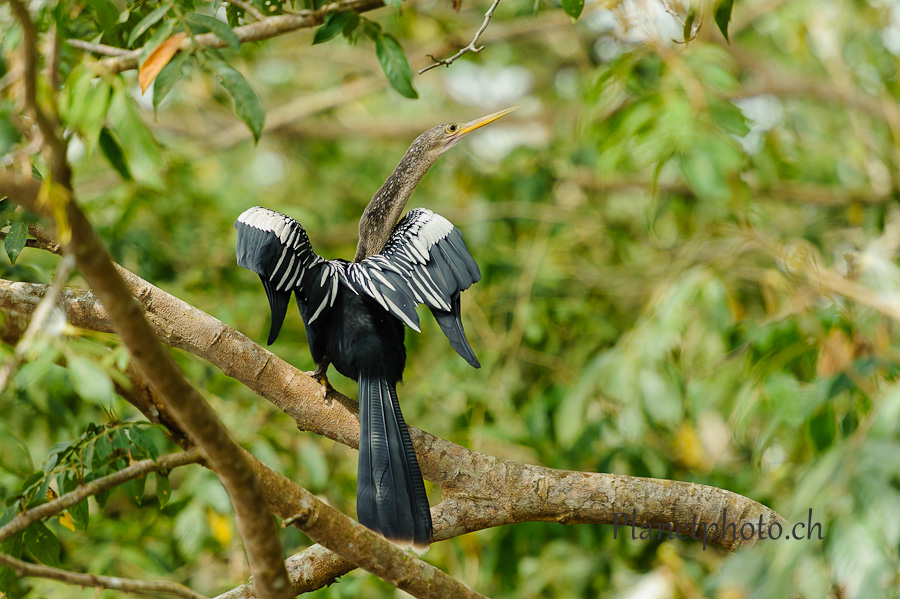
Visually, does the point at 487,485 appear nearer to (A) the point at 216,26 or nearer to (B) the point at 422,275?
(B) the point at 422,275

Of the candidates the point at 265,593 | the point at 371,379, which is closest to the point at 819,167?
the point at 371,379

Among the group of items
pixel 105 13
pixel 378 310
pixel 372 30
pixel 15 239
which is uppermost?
pixel 105 13

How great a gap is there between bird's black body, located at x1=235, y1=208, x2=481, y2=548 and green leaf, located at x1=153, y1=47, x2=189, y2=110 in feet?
1.48

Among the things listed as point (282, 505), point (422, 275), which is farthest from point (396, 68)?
point (282, 505)

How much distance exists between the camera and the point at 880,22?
497cm

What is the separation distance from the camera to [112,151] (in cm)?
198

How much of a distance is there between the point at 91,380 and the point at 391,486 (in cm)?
83

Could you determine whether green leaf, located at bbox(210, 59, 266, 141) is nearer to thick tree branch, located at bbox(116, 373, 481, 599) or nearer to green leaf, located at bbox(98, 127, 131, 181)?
green leaf, located at bbox(98, 127, 131, 181)

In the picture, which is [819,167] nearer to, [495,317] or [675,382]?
[495,317]

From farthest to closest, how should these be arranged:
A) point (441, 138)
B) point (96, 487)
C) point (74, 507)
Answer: point (441, 138) → point (74, 507) → point (96, 487)

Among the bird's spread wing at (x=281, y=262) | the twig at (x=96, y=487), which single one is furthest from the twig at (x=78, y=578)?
the bird's spread wing at (x=281, y=262)

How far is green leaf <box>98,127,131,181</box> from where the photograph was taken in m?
1.96

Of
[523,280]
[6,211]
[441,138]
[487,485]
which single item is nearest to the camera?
[6,211]

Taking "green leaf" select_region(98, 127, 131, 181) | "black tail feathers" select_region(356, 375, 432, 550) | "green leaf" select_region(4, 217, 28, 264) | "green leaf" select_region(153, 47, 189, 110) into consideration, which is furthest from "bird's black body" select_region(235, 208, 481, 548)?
"green leaf" select_region(4, 217, 28, 264)
